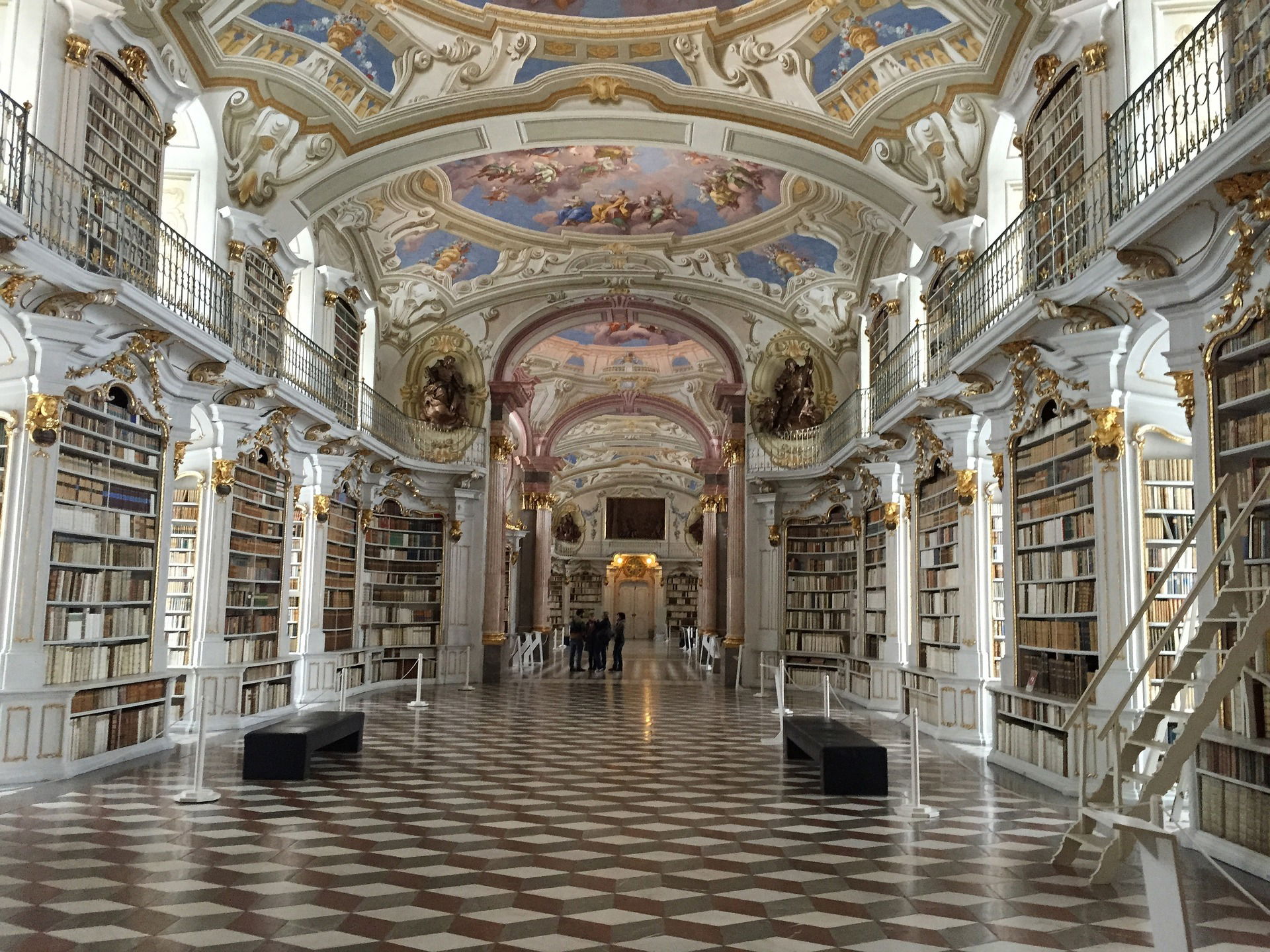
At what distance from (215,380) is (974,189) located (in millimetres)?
8709

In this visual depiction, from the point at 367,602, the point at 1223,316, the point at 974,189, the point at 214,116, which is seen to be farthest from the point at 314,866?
the point at 367,602

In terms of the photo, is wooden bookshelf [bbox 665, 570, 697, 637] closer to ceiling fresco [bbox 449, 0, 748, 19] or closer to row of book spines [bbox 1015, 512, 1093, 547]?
ceiling fresco [bbox 449, 0, 748, 19]

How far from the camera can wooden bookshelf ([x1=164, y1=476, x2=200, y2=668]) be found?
11.9m

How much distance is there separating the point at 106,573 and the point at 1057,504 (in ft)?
28.1

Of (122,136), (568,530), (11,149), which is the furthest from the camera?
(568,530)

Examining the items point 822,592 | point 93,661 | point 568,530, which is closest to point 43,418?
point 93,661

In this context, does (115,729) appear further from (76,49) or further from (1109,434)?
(1109,434)

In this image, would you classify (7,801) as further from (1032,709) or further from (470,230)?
(470,230)

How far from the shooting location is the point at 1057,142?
9680 mm

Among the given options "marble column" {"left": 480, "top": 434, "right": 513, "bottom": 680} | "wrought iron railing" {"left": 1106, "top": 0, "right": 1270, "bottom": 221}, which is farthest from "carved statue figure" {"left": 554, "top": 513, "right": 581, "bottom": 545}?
"wrought iron railing" {"left": 1106, "top": 0, "right": 1270, "bottom": 221}

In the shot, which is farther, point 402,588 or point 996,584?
point 402,588

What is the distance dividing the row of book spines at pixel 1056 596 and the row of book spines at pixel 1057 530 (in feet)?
1.21

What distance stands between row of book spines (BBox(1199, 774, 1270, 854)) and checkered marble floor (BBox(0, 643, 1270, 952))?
35cm

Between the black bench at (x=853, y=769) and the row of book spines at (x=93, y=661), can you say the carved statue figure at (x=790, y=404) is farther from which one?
the row of book spines at (x=93, y=661)
